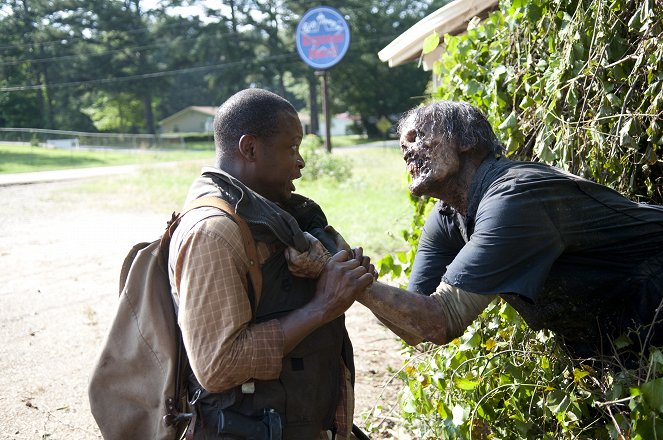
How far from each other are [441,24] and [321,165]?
14.5m

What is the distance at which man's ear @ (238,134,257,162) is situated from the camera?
2566mm

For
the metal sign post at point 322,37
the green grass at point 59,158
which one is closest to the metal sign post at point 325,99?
the metal sign post at point 322,37

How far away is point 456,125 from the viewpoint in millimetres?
3100

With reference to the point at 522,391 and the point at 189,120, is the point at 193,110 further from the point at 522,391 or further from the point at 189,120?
the point at 522,391

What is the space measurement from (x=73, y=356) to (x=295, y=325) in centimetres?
429

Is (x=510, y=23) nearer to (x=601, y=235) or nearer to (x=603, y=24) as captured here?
(x=603, y=24)

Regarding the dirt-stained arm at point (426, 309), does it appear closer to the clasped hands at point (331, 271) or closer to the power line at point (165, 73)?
the clasped hands at point (331, 271)

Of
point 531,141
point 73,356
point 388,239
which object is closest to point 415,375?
point 531,141

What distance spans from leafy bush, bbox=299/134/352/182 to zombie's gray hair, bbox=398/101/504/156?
52.4ft

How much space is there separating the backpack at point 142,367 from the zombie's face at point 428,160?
1091mm

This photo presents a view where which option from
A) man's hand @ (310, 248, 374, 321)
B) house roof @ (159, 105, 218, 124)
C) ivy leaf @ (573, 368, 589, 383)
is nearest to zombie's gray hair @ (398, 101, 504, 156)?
man's hand @ (310, 248, 374, 321)

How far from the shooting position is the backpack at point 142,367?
2.44 meters

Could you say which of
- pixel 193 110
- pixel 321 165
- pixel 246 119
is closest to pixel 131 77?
Answer: pixel 193 110

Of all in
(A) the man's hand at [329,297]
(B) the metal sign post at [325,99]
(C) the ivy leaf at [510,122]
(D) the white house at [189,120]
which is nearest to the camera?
(A) the man's hand at [329,297]
